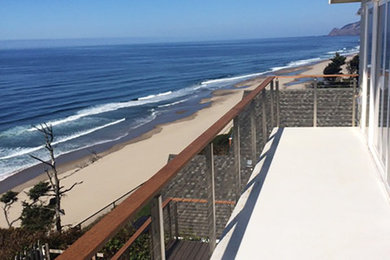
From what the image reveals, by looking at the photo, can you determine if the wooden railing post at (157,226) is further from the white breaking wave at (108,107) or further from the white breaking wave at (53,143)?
the white breaking wave at (108,107)

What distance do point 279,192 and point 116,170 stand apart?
16.0m

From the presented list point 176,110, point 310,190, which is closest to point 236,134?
point 310,190

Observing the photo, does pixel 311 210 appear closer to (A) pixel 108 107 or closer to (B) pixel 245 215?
(B) pixel 245 215

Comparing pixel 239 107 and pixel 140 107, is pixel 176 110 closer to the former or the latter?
pixel 140 107

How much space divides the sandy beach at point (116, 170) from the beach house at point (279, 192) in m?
11.6

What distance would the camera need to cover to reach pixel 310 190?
14.0 feet

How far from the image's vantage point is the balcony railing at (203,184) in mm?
1571

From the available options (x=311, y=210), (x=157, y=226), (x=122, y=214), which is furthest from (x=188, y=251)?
(x=122, y=214)

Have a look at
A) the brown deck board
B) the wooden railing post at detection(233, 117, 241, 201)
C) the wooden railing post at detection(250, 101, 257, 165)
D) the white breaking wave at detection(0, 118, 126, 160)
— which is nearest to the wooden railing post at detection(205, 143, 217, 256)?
the brown deck board

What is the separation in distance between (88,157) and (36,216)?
6.07 meters

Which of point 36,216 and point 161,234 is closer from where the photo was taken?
point 161,234

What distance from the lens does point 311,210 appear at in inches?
149

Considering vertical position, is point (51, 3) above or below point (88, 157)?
above

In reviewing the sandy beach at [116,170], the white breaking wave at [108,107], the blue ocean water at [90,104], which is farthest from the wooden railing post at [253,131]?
the white breaking wave at [108,107]
